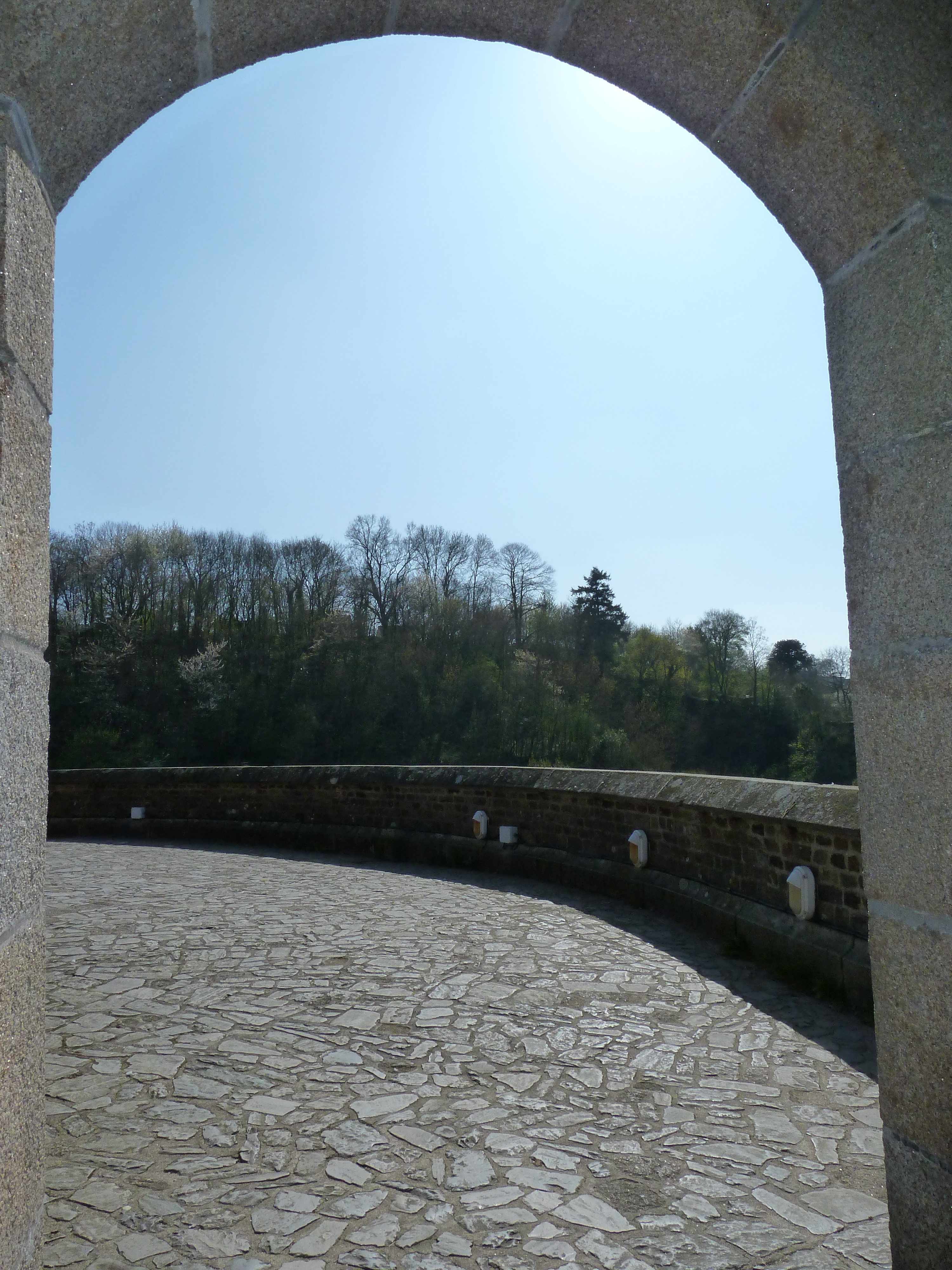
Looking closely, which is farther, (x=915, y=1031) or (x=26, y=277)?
(x=915, y=1031)

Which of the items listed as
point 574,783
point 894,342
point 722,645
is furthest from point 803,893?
point 722,645

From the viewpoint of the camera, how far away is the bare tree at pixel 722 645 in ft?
163

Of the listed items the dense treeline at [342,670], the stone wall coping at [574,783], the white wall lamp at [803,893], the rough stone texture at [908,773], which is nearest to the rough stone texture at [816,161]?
the rough stone texture at [908,773]

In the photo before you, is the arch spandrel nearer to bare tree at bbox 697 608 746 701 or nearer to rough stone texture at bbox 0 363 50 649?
rough stone texture at bbox 0 363 50 649

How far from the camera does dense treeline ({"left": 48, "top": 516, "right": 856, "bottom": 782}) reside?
117 ft

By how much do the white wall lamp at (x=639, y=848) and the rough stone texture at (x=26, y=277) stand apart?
6463 mm

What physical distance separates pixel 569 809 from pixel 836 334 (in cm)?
729

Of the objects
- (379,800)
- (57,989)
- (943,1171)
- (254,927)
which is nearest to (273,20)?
(943,1171)

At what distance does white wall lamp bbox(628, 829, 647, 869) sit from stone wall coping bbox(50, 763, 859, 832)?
12.1 inches

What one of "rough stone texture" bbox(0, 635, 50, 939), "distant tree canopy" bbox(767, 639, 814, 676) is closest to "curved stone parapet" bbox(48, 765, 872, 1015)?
"rough stone texture" bbox(0, 635, 50, 939)

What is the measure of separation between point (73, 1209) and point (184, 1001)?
2244 millimetres

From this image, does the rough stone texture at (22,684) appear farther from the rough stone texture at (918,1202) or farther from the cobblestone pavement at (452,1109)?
the rough stone texture at (918,1202)

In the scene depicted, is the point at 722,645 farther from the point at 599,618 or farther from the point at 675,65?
the point at 675,65

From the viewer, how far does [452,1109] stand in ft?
11.0
